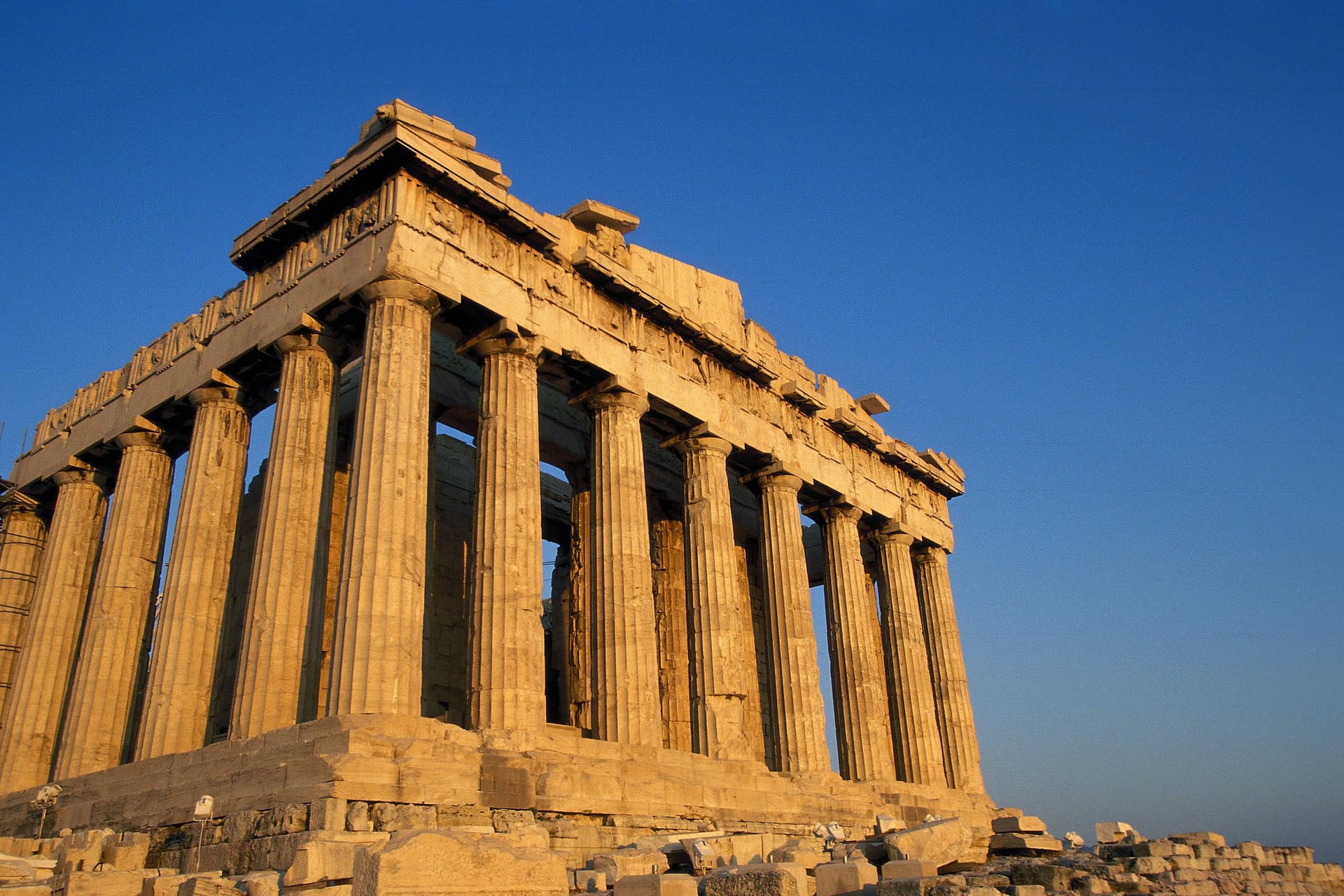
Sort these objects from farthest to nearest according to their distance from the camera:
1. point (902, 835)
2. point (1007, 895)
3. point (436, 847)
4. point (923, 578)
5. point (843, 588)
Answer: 1. point (923, 578)
2. point (843, 588)
3. point (902, 835)
4. point (1007, 895)
5. point (436, 847)

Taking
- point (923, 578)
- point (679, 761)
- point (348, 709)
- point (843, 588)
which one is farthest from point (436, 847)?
point (923, 578)

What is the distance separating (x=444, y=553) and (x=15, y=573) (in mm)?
11520

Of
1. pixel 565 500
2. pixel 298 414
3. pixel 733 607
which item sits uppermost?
pixel 565 500

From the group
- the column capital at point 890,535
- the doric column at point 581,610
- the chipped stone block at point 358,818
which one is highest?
the column capital at point 890,535

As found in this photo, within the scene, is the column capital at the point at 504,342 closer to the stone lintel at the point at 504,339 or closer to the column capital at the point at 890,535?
the stone lintel at the point at 504,339

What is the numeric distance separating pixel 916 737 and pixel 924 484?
27.8ft

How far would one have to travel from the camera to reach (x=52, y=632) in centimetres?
2533

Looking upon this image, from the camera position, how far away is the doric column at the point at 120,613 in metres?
22.2

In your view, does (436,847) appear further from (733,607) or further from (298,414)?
(733,607)

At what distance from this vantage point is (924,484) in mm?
35688

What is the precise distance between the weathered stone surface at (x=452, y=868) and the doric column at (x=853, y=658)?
→ 67.1 ft

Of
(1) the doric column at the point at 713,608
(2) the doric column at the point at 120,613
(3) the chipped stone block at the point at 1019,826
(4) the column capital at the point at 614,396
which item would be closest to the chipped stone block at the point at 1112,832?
(3) the chipped stone block at the point at 1019,826

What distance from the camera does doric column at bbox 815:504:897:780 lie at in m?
28.8

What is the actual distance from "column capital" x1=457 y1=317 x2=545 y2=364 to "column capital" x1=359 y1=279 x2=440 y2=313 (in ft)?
5.94
